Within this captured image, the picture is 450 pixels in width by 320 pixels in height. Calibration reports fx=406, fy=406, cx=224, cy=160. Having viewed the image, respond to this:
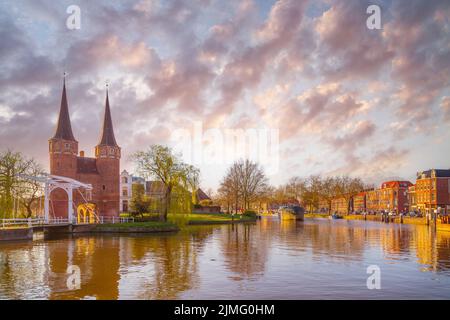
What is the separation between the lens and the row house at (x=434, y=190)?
278 feet

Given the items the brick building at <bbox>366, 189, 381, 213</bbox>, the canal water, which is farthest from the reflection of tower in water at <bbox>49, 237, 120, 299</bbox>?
the brick building at <bbox>366, 189, 381, 213</bbox>

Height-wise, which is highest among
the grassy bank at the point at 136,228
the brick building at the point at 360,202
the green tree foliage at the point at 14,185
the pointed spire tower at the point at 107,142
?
the pointed spire tower at the point at 107,142

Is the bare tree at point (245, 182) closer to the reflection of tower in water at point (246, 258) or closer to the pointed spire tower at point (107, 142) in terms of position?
the pointed spire tower at point (107, 142)

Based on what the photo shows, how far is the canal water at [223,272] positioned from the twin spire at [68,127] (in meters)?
31.8

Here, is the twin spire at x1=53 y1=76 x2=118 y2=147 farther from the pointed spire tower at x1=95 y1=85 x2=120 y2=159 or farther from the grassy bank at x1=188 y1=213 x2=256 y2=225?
the grassy bank at x1=188 y1=213 x2=256 y2=225

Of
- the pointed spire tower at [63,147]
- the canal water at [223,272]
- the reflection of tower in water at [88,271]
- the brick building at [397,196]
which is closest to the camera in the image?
the reflection of tower in water at [88,271]

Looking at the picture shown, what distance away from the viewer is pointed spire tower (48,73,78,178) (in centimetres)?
5694

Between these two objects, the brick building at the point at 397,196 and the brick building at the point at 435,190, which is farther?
the brick building at the point at 397,196

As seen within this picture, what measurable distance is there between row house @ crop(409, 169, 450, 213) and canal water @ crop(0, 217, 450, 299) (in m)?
63.7

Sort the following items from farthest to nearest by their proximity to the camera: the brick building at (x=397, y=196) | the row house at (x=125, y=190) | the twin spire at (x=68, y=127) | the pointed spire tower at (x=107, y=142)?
1. the brick building at (x=397, y=196)
2. the row house at (x=125, y=190)
3. the pointed spire tower at (x=107, y=142)
4. the twin spire at (x=68, y=127)

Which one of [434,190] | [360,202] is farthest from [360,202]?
[434,190]

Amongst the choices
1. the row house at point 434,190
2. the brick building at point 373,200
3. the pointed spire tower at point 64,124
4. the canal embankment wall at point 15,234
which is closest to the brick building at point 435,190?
the row house at point 434,190

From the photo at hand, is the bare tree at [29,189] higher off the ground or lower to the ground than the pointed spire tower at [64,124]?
lower
